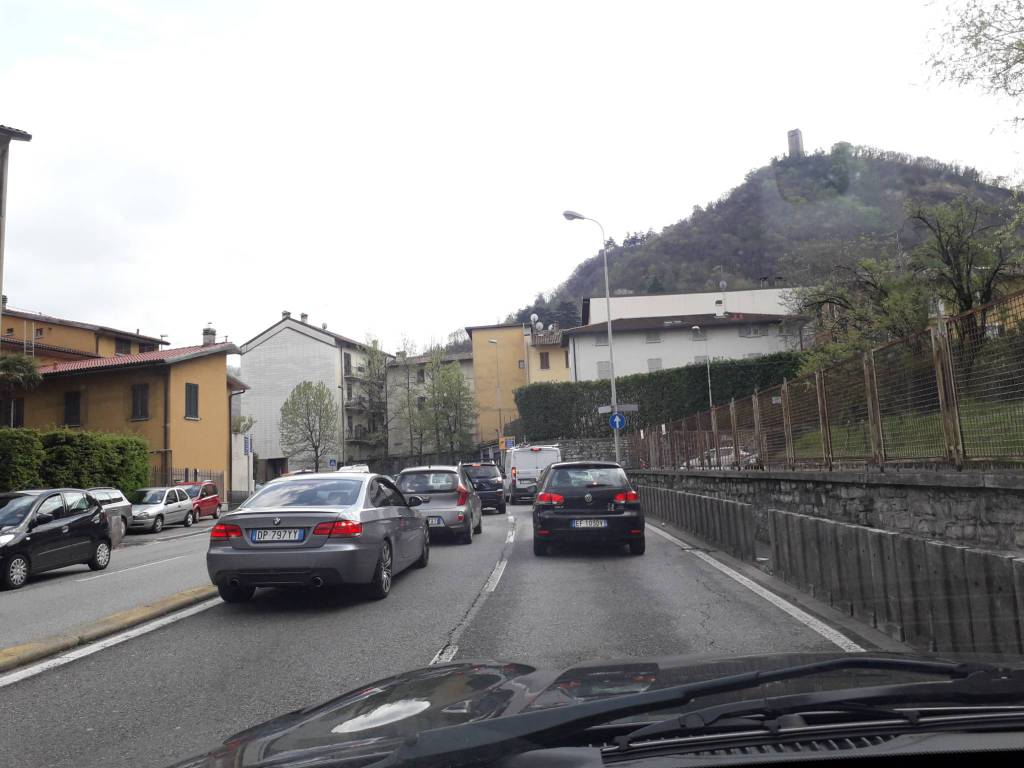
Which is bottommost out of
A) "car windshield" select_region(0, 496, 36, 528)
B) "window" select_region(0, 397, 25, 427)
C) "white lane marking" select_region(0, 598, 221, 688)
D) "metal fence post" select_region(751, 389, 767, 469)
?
"white lane marking" select_region(0, 598, 221, 688)

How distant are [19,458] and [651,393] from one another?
39.7m

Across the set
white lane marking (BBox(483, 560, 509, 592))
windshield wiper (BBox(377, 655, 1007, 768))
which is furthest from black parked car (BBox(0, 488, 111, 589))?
windshield wiper (BBox(377, 655, 1007, 768))

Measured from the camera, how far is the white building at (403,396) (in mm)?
77688

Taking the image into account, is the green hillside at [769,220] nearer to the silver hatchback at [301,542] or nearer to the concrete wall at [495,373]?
the concrete wall at [495,373]

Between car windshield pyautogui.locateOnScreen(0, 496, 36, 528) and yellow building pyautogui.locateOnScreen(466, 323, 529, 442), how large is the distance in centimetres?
6394

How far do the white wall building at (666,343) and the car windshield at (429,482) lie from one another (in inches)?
1913

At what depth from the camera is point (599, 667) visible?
10.6ft

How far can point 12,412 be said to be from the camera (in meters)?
37.0

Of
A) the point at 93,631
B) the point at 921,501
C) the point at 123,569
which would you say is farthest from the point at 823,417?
the point at 123,569

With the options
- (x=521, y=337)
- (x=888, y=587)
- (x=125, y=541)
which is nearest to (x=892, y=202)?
(x=521, y=337)

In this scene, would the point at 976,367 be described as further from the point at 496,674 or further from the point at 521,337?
the point at 521,337

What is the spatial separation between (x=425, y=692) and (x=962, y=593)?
4315mm

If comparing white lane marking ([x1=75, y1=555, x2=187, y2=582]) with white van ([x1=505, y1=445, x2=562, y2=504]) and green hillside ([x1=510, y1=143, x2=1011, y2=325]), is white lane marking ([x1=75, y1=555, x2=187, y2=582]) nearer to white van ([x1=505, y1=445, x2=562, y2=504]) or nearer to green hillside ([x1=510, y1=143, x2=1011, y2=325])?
white van ([x1=505, y1=445, x2=562, y2=504])

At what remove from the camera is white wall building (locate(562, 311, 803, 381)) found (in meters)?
64.8
